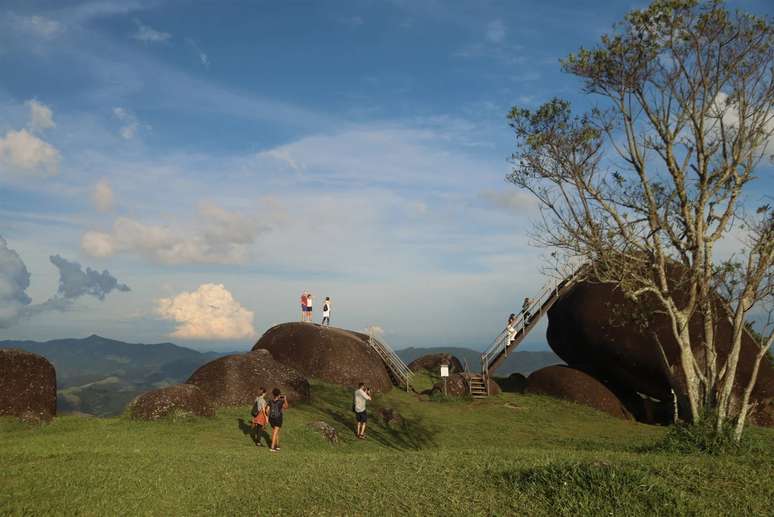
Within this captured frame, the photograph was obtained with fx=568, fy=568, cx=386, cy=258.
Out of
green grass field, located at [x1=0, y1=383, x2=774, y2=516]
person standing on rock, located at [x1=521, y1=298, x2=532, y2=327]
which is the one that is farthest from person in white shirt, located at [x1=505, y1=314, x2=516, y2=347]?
green grass field, located at [x1=0, y1=383, x2=774, y2=516]

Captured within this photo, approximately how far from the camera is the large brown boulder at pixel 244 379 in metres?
24.4

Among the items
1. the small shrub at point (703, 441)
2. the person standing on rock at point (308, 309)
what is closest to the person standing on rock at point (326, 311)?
the person standing on rock at point (308, 309)

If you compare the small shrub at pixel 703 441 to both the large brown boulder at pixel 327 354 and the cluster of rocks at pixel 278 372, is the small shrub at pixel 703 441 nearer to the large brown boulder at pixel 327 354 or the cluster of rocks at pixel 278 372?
the cluster of rocks at pixel 278 372

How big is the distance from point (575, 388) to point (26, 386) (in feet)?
80.7

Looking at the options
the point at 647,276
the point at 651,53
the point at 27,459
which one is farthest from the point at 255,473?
the point at 651,53

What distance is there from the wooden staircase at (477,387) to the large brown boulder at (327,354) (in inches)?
184

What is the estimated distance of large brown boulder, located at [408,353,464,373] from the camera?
1533 inches

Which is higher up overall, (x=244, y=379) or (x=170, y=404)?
(x=244, y=379)

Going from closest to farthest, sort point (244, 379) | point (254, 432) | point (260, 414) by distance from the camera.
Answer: point (260, 414) → point (254, 432) → point (244, 379)

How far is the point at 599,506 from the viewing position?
970 cm

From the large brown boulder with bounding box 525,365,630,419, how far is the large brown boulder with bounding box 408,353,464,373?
25.2 feet

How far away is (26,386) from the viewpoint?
773 inches

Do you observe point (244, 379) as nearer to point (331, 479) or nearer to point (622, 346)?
point (331, 479)

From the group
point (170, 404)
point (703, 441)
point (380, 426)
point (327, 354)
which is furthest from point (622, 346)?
point (170, 404)
